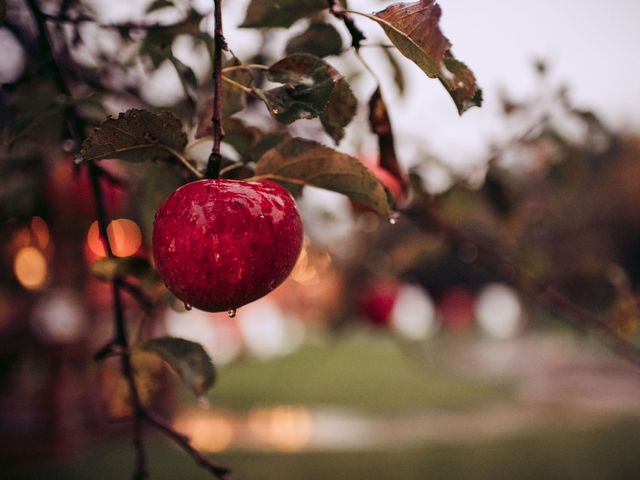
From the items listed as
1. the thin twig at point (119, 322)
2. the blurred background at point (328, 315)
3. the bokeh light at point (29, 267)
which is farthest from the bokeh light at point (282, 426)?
the thin twig at point (119, 322)

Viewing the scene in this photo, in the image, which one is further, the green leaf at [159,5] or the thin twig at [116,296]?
the green leaf at [159,5]

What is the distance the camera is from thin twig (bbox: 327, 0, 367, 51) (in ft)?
1.79

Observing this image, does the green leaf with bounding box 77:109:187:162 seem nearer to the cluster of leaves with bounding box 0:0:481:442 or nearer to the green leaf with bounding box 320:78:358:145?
the cluster of leaves with bounding box 0:0:481:442

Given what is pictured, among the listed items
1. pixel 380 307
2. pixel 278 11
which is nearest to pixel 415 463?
pixel 380 307

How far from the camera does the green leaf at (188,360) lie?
0.58 m

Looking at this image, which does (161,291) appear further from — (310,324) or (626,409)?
(310,324)

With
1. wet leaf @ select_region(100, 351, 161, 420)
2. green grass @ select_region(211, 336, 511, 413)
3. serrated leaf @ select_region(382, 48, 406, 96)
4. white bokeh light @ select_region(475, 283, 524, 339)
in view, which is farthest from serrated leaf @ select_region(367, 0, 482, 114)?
white bokeh light @ select_region(475, 283, 524, 339)

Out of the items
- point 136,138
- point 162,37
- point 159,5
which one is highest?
point 159,5

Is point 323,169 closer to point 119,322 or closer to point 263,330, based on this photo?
point 119,322

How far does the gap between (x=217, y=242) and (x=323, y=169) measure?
0.15 m

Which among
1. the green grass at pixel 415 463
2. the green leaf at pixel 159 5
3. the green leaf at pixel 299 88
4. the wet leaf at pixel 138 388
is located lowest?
the green grass at pixel 415 463

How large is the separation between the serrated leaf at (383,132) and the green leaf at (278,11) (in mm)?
122

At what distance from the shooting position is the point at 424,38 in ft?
1.63

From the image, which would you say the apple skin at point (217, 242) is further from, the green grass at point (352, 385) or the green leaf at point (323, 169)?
the green grass at point (352, 385)
